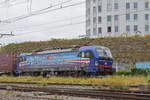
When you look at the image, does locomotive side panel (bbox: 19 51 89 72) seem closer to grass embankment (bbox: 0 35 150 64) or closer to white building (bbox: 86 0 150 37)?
grass embankment (bbox: 0 35 150 64)

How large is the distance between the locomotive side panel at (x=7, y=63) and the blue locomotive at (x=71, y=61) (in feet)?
9.31

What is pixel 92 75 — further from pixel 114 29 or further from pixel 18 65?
pixel 114 29

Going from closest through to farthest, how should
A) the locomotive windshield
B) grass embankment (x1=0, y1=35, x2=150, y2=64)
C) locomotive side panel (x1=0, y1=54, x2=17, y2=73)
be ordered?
1. the locomotive windshield
2. locomotive side panel (x1=0, y1=54, x2=17, y2=73)
3. grass embankment (x1=0, y1=35, x2=150, y2=64)

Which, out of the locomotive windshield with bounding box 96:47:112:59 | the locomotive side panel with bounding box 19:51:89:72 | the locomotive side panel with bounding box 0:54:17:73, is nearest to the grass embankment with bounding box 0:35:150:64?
the locomotive side panel with bounding box 0:54:17:73

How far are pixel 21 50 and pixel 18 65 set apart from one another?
49.5ft

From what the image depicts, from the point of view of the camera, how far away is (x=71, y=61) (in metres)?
25.0

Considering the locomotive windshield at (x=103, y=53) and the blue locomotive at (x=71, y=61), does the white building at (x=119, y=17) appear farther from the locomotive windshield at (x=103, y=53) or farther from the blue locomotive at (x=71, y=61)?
the locomotive windshield at (x=103, y=53)

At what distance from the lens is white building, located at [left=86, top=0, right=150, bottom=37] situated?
211 feet

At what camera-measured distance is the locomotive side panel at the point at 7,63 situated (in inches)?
1332

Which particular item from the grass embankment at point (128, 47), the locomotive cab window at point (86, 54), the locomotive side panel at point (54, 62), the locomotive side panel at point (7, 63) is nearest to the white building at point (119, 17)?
the grass embankment at point (128, 47)

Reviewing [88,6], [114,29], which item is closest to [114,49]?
[114,29]

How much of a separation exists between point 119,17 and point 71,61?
1732 inches

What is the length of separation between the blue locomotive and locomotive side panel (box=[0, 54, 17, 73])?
9.31 feet

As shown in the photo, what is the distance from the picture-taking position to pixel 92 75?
23.0 metres
